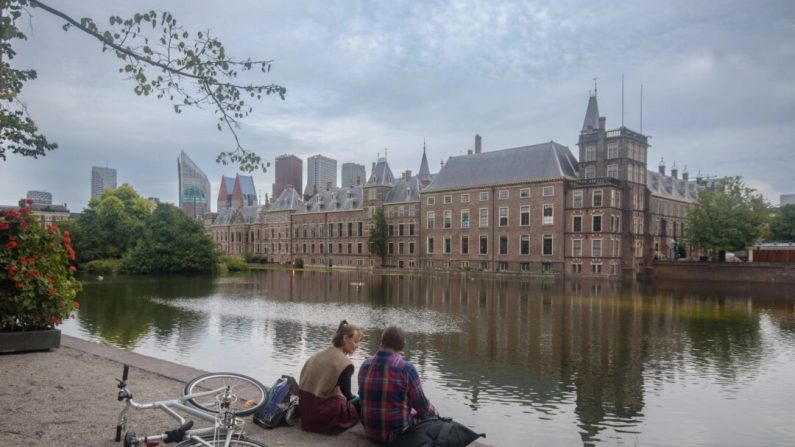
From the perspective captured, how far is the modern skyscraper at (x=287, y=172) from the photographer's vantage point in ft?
391

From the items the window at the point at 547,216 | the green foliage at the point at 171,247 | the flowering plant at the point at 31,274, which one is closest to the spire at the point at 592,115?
the window at the point at 547,216

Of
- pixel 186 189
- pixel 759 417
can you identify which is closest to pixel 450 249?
pixel 759 417

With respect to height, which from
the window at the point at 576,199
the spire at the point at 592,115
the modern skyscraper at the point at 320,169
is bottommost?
the window at the point at 576,199

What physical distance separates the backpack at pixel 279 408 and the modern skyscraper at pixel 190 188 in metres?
147

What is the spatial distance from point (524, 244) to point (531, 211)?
11.8ft

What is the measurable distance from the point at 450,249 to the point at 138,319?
44.2 meters

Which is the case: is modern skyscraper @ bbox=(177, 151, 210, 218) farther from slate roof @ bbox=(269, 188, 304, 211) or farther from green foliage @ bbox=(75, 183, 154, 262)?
green foliage @ bbox=(75, 183, 154, 262)

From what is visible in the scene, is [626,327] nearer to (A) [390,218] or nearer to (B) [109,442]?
(B) [109,442]

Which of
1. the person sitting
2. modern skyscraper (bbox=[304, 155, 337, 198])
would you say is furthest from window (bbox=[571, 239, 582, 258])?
modern skyscraper (bbox=[304, 155, 337, 198])

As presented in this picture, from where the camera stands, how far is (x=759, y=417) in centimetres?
1011

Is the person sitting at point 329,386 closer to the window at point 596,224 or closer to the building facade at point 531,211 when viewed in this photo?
the building facade at point 531,211

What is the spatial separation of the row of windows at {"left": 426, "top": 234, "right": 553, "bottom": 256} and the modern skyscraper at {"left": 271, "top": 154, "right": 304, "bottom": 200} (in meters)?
62.4

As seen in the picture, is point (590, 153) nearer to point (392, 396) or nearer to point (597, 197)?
point (597, 197)

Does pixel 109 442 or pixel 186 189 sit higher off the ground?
pixel 186 189
